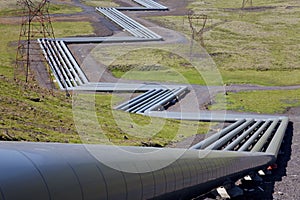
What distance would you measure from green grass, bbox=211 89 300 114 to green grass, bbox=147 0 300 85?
561 cm

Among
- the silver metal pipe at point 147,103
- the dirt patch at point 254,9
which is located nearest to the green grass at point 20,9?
the dirt patch at point 254,9

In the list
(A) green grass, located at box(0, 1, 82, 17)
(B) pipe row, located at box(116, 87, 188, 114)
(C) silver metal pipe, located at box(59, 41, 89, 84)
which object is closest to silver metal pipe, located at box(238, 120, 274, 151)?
(B) pipe row, located at box(116, 87, 188, 114)

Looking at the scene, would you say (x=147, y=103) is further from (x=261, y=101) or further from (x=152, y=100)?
(x=261, y=101)

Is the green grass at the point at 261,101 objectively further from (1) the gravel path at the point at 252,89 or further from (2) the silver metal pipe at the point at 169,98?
(2) the silver metal pipe at the point at 169,98

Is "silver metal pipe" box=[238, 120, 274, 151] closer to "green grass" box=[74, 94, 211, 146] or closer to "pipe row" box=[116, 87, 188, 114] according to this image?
"green grass" box=[74, 94, 211, 146]

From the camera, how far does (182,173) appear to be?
1039cm

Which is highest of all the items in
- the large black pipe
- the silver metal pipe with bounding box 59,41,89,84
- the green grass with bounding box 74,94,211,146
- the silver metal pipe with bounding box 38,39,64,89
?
the large black pipe

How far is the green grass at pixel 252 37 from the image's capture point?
6288 cm

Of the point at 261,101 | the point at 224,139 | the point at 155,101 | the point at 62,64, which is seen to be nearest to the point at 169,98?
the point at 155,101

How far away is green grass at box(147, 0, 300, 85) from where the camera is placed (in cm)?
6288

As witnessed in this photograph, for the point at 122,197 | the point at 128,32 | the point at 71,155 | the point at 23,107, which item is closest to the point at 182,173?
the point at 122,197

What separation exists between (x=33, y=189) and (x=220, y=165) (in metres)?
9.42

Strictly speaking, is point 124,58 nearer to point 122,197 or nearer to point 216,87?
point 216,87

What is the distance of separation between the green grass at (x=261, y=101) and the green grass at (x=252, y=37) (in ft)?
18.4
